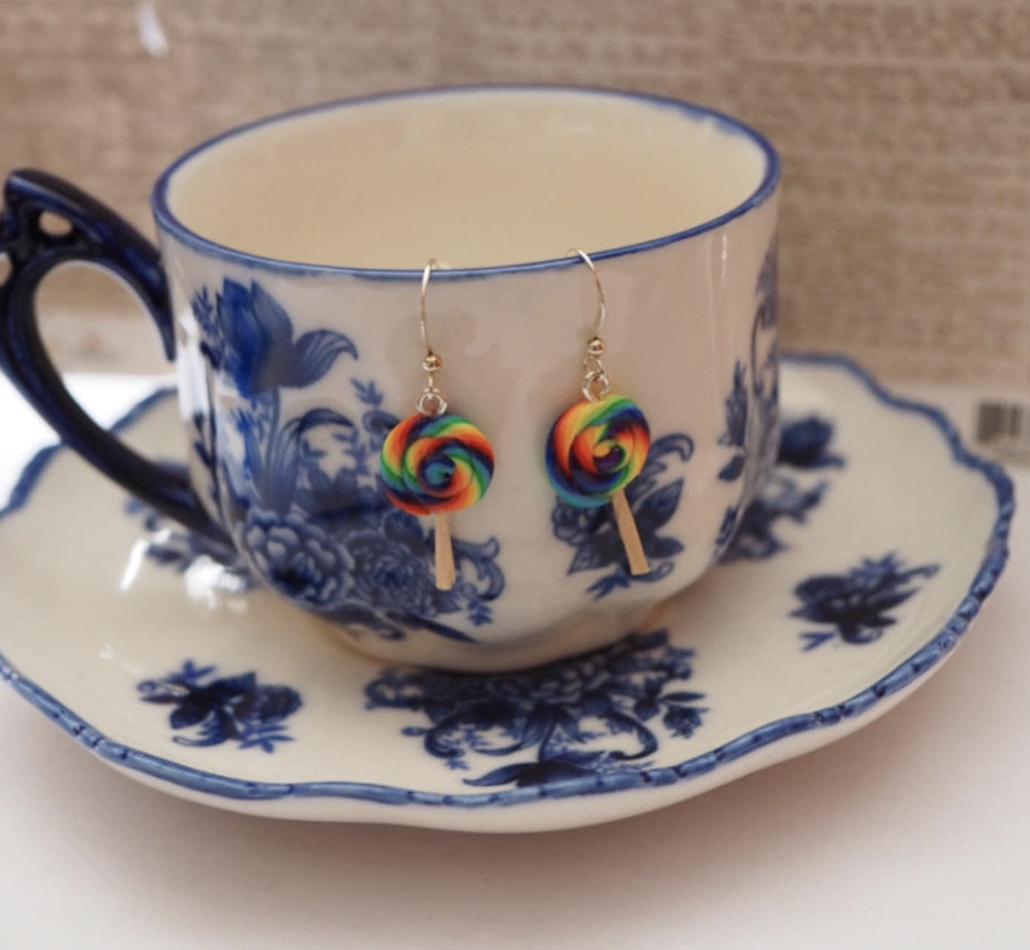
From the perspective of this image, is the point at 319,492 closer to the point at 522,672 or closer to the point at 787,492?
the point at 522,672

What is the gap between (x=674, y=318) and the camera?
36 cm

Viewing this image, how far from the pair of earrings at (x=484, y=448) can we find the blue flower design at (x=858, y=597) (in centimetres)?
11

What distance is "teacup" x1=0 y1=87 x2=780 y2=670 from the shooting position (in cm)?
35

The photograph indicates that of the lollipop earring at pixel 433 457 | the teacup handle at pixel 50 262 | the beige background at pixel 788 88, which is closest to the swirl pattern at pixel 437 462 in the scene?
the lollipop earring at pixel 433 457

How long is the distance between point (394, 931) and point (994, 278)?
1.18ft

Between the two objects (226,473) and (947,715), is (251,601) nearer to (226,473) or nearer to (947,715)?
(226,473)

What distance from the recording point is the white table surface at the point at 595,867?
1.11 ft

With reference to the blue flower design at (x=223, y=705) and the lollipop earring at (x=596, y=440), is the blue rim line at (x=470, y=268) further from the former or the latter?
the blue flower design at (x=223, y=705)

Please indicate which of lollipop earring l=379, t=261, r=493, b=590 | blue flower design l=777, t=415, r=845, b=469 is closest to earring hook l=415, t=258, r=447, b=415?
lollipop earring l=379, t=261, r=493, b=590

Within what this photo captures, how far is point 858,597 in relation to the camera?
44cm

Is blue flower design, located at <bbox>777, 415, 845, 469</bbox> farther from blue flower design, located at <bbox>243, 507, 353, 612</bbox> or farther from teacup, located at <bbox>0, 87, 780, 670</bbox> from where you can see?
blue flower design, located at <bbox>243, 507, 353, 612</bbox>

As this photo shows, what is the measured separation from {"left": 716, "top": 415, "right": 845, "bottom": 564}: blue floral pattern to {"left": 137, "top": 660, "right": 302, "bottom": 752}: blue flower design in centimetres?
16

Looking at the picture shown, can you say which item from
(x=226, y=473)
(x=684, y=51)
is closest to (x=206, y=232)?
(x=226, y=473)

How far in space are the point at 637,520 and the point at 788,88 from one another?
0.76ft
